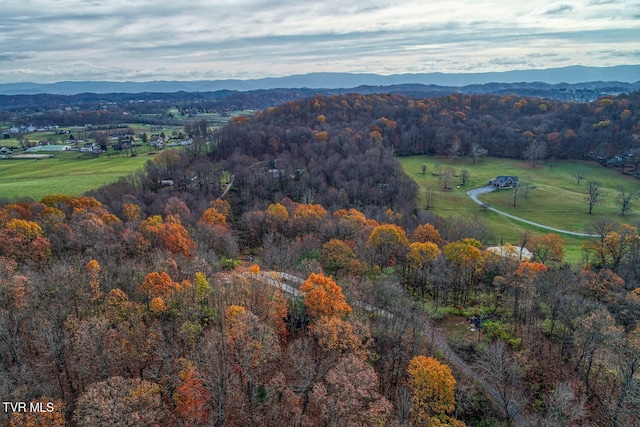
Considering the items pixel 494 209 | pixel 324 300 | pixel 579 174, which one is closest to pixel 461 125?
pixel 579 174

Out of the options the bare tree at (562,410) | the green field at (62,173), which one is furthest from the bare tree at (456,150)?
the bare tree at (562,410)

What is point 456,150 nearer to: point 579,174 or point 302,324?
point 579,174

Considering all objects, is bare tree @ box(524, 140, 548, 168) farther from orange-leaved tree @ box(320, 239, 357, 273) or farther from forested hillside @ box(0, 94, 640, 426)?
orange-leaved tree @ box(320, 239, 357, 273)

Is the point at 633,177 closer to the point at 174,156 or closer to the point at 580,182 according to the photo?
the point at 580,182

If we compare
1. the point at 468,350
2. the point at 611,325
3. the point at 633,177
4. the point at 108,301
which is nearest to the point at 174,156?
the point at 108,301

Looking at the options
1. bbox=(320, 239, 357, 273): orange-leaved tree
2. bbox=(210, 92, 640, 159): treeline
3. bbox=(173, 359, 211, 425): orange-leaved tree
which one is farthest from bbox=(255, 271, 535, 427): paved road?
bbox=(210, 92, 640, 159): treeline

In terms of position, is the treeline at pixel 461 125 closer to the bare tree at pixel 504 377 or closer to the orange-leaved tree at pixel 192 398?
the bare tree at pixel 504 377
